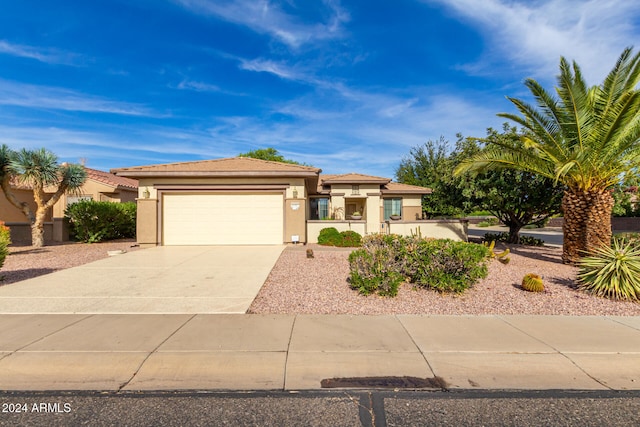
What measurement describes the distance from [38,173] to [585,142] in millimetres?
21030

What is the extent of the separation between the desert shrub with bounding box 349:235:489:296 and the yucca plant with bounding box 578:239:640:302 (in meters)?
2.31

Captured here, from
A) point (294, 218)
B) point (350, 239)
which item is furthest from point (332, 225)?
point (294, 218)

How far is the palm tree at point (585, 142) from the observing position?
29.4 feet

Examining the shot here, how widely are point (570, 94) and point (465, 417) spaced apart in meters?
10.3

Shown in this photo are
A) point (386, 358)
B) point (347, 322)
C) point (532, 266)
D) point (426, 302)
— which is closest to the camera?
point (386, 358)

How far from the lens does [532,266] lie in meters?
9.91

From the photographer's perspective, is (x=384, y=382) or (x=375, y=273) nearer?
(x=384, y=382)

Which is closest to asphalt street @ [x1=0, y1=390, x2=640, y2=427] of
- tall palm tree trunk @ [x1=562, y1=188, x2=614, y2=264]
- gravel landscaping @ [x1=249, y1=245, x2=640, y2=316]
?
gravel landscaping @ [x1=249, y1=245, x2=640, y2=316]

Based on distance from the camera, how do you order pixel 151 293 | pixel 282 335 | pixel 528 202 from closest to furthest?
pixel 282 335, pixel 151 293, pixel 528 202

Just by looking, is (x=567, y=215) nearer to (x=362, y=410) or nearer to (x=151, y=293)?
(x=362, y=410)

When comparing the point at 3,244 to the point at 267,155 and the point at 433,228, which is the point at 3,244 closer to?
the point at 433,228

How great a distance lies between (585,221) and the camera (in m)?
9.70

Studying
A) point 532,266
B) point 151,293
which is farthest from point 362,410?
point 532,266

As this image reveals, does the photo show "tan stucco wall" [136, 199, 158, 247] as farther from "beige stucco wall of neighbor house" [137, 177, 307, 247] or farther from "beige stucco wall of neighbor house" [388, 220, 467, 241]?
"beige stucco wall of neighbor house" [388, 220, 467, 241]
